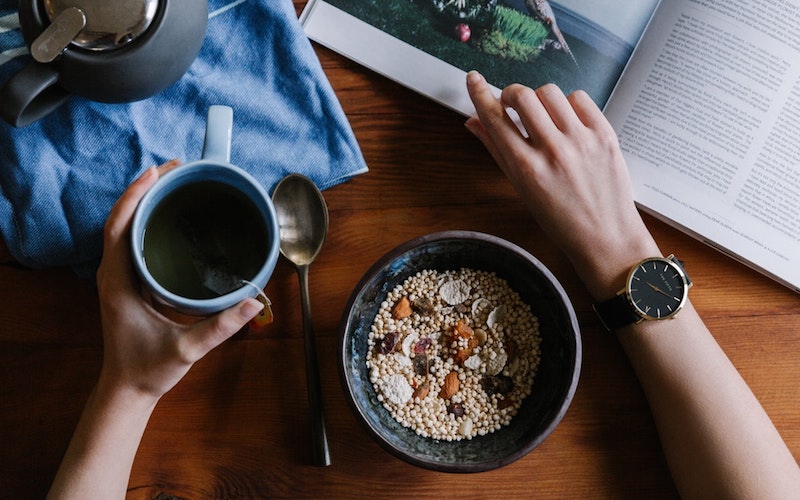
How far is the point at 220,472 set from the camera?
0.68 meters

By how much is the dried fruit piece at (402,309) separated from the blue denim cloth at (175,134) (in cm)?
15

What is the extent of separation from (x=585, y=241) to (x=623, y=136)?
0.42ft

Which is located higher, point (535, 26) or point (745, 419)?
point (535, 26)

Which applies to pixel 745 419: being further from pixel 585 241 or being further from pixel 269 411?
pixel 269 411

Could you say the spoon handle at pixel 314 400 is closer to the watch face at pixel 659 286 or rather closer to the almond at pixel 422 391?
the almond at pixel 422 391

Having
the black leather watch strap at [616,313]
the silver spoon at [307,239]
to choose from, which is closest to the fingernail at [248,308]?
the silver spoon at [307,239]

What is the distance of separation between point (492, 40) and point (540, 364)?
1.13 feet

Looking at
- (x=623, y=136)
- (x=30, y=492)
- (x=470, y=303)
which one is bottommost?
(x=30, y=492)

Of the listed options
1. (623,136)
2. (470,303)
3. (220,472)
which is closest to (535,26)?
(623,136)

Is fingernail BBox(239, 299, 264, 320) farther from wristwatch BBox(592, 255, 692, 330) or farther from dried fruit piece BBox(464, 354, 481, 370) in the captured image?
wristwatch BBox(592, 255, 692, 330)

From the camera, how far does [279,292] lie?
70 centimetres

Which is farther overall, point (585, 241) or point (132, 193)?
point (585, 241)

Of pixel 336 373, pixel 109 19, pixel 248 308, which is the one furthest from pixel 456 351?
pixel 109 19

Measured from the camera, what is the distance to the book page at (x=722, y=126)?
27.1 inches
